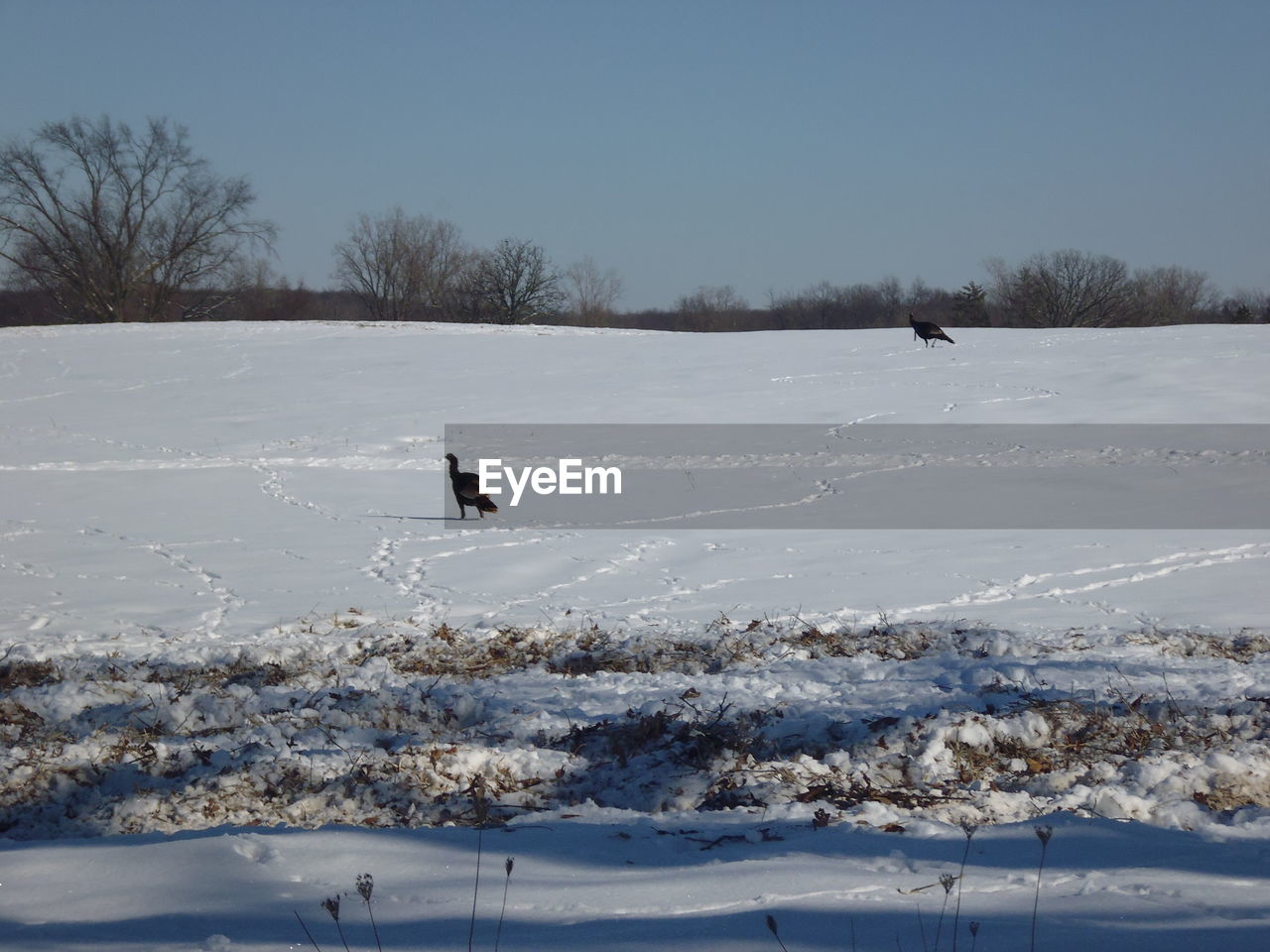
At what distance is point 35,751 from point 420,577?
13.2ft

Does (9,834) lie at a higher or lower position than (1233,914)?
lower

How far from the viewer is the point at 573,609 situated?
736 cm

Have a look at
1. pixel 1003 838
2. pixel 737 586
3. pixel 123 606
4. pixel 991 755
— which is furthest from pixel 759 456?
pixel 1003 838

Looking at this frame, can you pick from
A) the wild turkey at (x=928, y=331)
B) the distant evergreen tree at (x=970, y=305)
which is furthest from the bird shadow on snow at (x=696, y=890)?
the distant evergreen tree at (x=970, y=305)

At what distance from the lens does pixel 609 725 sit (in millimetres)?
4758

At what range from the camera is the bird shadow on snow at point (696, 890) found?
262 centimetres

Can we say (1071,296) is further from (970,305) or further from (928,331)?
(928,331)

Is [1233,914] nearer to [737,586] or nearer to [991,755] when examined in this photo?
[991,755]
